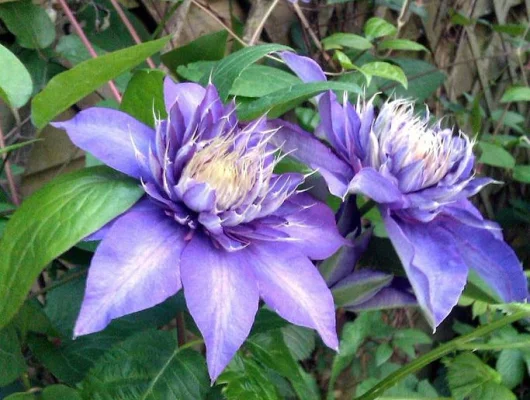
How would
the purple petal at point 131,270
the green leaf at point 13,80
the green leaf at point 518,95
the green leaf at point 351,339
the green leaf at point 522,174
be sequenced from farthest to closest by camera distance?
the green leaf at point 522,174, the green leaf at point 518,95, the green leaf at point 351,339, the green leaf at point 13,80, the purple petal at point 131,270

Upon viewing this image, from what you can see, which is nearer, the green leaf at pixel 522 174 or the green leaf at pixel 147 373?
the green leaf at pixel 147 373

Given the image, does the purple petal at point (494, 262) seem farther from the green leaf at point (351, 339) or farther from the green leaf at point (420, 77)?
the green leaf at point (420, 77)

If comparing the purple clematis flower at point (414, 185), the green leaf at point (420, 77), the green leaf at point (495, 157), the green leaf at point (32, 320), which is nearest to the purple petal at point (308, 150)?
the purple clematis flower at point (414, 185)

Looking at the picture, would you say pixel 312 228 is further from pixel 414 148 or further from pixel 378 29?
pixel 378 29

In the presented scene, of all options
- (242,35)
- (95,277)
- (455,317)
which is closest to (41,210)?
(95,277)

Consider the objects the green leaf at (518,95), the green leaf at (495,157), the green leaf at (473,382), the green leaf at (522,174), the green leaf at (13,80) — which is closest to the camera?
the green leaf at (13,80)

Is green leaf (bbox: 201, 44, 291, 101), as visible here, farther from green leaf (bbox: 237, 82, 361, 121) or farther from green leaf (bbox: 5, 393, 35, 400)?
green leaf (bbox: 5, 393, 35, 400)

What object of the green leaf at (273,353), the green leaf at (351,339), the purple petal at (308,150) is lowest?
the green leaf at (351,339)

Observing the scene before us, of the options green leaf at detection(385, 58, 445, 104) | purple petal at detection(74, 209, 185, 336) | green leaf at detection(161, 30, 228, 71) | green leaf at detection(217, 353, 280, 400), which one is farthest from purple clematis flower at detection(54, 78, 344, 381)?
green leaf at detection(385, 58, 445, 104)
